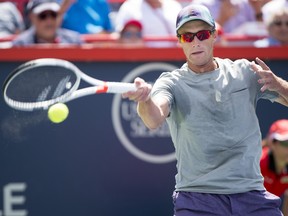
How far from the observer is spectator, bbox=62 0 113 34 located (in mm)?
7672

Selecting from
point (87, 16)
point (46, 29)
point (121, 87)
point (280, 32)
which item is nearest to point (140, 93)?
point (121, 87)

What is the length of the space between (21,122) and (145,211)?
1.72 metres

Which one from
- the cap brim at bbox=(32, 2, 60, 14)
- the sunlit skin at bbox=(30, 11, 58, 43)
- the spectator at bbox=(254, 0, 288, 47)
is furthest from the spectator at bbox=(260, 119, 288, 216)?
the cap brim at bbox=(32, 2, 60, 14)

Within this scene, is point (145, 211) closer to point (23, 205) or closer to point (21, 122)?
point (23, 205)

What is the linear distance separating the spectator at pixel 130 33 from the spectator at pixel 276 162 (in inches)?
66.0

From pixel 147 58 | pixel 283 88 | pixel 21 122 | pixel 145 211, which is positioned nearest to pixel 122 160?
pixel 145 211

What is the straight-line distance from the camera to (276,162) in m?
6.10

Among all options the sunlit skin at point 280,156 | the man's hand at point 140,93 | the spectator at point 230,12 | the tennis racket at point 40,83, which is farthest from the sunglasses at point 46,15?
the man's hand at point 140,93

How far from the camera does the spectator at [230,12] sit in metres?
7.77

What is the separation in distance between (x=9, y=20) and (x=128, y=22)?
1.29m

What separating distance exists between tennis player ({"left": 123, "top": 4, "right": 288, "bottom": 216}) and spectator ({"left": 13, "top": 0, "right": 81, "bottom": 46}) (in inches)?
111

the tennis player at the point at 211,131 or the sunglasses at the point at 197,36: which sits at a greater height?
the sunglasses at the point at 197,36

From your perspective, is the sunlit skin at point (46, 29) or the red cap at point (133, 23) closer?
the sunlit skin at point (46, 29)

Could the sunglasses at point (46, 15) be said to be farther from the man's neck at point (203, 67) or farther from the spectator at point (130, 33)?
the man's neck at point (203, 67)
